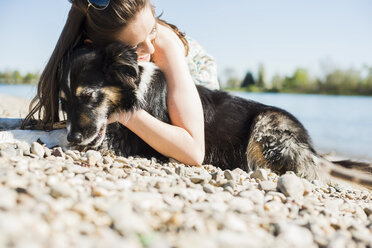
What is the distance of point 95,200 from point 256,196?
109 cm

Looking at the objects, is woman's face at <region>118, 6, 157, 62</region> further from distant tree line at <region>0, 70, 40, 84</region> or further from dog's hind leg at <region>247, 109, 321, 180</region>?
distant tree line at <region>0, 70, 40, 84</region>

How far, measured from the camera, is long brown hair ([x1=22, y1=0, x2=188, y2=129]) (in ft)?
10.1

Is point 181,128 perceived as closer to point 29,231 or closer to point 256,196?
point 256,196

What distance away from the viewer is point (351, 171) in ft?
12.5

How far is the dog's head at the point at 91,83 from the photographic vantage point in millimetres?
3111

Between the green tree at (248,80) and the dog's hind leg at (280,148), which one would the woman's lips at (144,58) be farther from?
the green tree at (248,80)

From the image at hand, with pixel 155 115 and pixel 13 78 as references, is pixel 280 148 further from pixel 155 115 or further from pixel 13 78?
pixel 13 78

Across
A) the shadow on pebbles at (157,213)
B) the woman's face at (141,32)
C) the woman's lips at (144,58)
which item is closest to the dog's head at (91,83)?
the woman's face at (141,32)

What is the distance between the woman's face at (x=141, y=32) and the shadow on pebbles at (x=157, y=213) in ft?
4.75

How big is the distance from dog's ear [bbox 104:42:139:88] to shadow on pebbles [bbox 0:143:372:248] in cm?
116

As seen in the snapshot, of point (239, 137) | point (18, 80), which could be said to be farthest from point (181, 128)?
point (18, 80)

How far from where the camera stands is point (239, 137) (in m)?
3.90

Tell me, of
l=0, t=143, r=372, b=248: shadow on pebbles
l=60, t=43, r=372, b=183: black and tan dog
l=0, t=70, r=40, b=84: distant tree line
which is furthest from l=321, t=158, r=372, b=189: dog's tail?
l=0, t=70, r=40, b=84: distant tree line

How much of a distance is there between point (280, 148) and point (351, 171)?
89 centimetres
